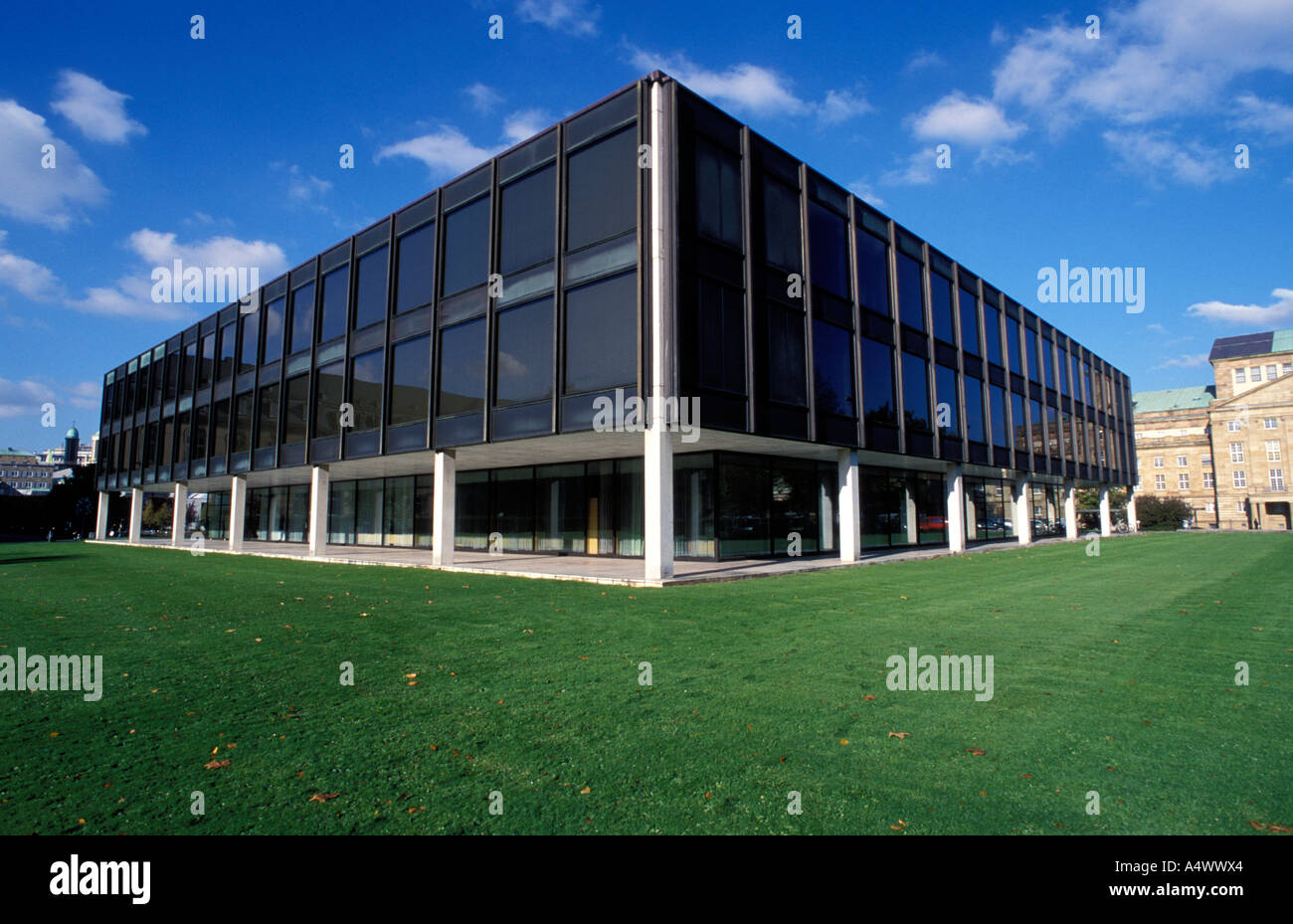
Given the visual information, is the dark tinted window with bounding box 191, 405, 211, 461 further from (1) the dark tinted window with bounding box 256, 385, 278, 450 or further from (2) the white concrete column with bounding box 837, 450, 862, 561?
(2) the white concrete column with bounding box 837, 450, 862, 561

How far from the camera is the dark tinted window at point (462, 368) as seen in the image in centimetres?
2056

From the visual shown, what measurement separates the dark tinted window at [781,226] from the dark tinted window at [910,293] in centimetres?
719

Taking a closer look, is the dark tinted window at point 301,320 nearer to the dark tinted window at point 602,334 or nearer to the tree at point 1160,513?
the dark tinted window at point 602,334

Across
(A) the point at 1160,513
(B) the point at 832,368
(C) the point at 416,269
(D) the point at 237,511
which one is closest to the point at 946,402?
(B) the point at 832,368

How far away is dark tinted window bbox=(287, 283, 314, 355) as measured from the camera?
28.7 meters

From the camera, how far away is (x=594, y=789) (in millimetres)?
4023

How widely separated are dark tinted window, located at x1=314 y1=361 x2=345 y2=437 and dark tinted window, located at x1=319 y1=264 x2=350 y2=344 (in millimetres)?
1415

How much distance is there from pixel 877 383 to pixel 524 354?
12.9 m

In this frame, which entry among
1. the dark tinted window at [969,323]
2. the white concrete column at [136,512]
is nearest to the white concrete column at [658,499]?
the dark tinted window at [969,323]

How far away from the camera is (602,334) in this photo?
56.6 feet

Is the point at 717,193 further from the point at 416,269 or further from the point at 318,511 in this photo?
the point at 318,511

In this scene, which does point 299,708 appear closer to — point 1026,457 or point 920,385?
point 920,385
